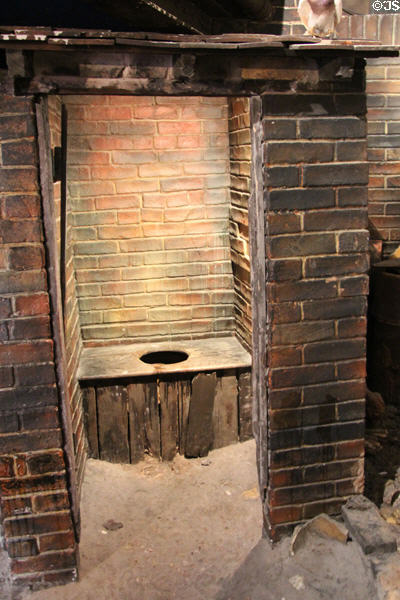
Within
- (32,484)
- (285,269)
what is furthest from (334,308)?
(32,484)

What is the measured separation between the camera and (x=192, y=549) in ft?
9.80

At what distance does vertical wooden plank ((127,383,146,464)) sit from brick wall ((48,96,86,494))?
329mm

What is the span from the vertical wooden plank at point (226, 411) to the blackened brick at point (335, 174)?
1683 mm

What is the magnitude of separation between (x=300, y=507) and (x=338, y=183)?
165 centimetres

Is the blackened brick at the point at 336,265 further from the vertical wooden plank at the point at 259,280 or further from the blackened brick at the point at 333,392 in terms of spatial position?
the blackened brick at the point at 333,392

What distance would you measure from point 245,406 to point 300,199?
185 cm

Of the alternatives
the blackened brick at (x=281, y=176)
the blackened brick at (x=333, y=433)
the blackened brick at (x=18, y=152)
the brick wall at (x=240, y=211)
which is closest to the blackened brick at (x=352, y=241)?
the blackened brick at (x=281, y=176)

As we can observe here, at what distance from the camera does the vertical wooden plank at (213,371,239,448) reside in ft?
12.7

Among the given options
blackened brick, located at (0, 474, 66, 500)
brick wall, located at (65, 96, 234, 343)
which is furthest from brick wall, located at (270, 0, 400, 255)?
blackened brick, located at (0, 474, 66, 500)

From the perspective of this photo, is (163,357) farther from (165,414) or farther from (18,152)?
(18,152)

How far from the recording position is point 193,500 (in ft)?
11.3

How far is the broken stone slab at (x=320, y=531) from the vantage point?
9.18 feet

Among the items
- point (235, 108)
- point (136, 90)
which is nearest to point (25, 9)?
point (235, 108)

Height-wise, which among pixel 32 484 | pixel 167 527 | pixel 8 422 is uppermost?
pixel 8 422
